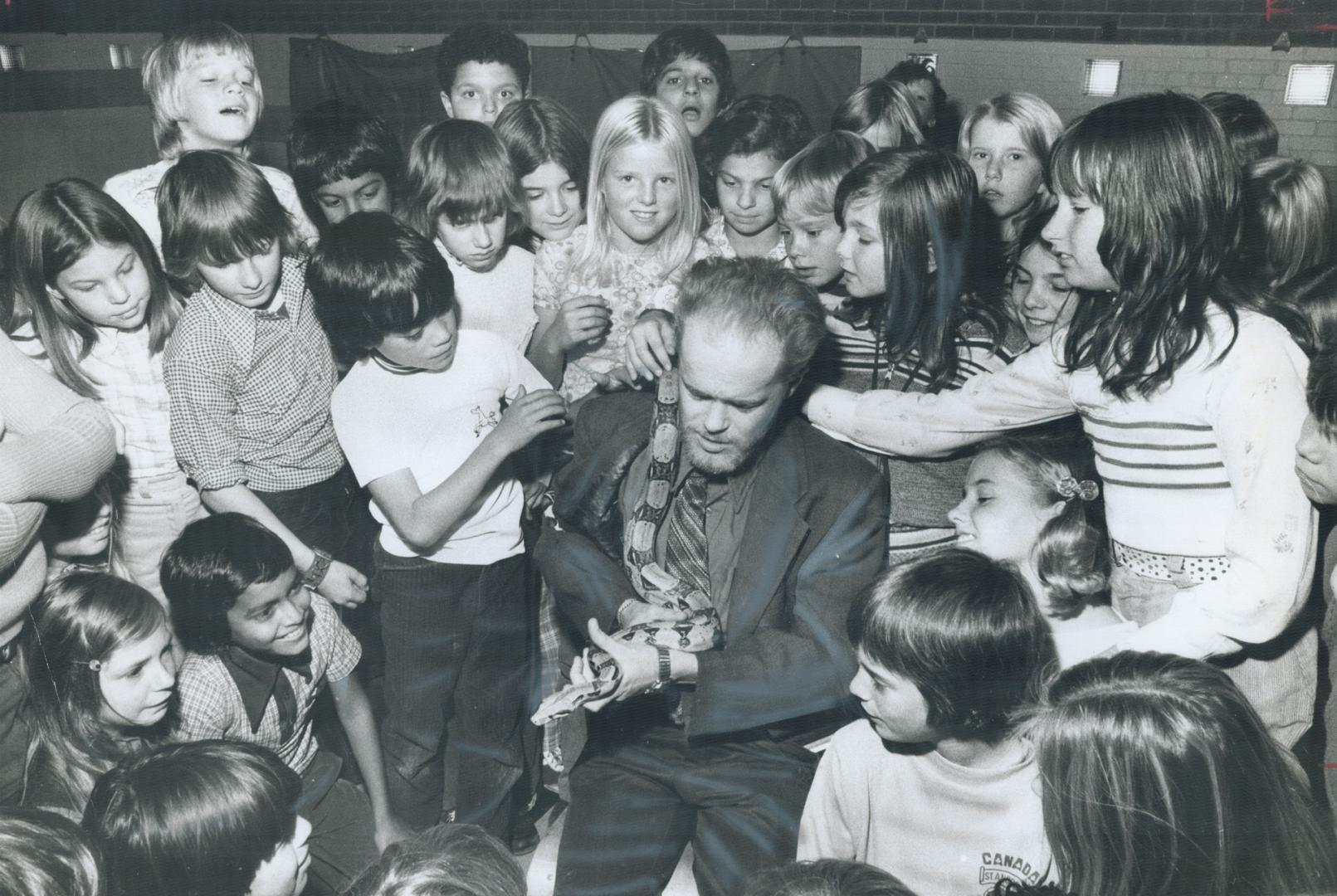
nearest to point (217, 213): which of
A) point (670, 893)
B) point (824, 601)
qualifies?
point (824, 601)

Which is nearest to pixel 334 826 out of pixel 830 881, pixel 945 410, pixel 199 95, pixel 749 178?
pixel 830 881

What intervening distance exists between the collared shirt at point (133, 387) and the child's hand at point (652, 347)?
114cm

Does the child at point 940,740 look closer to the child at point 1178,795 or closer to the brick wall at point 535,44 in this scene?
the child at point 1178,795

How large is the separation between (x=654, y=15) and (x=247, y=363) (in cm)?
132

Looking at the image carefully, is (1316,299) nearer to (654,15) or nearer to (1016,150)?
(1016,150)

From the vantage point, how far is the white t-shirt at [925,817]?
164 cm

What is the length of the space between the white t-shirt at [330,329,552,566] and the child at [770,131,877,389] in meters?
0.82

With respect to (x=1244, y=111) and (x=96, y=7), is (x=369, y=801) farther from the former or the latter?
(x=1244, y=111)

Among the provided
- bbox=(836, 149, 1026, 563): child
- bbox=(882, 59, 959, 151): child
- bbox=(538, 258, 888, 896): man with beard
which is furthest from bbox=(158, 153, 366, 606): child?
bbox=(882, 59, 959, 151): child

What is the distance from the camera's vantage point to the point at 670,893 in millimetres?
1911

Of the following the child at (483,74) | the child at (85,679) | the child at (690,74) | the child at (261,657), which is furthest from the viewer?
the child at (690,74)

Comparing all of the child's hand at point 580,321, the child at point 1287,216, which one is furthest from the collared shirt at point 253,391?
the child at point 1287,216

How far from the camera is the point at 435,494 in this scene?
215cm

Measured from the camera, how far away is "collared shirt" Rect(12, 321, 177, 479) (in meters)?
1.99
